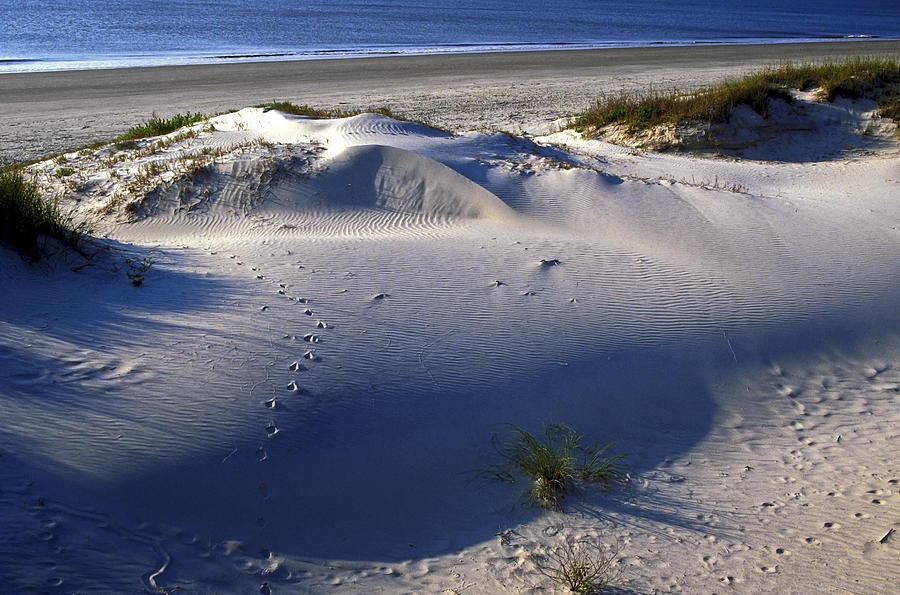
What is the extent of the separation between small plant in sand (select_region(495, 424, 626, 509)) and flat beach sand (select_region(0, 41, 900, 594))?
81 millimetres

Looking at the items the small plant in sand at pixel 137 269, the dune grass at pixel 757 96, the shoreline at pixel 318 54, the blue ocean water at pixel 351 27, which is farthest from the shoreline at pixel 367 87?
the small plant in sand at pixel 137 269

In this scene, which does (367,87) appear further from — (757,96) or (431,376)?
(431,376)

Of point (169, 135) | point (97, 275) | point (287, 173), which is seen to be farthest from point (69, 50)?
point (97, 275)

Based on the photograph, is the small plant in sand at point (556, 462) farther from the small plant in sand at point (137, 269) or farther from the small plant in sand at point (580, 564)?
the small plant in sand at point (137, 269)

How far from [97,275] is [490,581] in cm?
382

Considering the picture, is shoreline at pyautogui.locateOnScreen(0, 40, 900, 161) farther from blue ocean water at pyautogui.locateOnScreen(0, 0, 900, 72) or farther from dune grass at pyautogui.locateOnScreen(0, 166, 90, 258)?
dune grass at pyautogui.locateOnScreen(0, 166, 90, 258)

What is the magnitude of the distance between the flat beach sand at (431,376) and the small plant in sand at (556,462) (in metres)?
0.08

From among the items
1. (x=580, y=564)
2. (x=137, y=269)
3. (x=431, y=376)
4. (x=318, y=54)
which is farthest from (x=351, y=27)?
(x=580, y=564)

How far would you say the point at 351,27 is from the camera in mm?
42438

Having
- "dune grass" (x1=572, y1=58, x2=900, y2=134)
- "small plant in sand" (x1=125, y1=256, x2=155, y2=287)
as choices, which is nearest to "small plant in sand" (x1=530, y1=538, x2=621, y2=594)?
"small plant in sand" (x1=125, y1=256, x2=155, y2=287)

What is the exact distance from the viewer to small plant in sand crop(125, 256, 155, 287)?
5531mm

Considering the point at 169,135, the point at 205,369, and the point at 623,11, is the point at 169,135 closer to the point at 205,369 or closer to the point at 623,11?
the point at 205,369

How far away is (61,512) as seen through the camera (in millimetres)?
3475

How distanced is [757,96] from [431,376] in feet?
38.8
